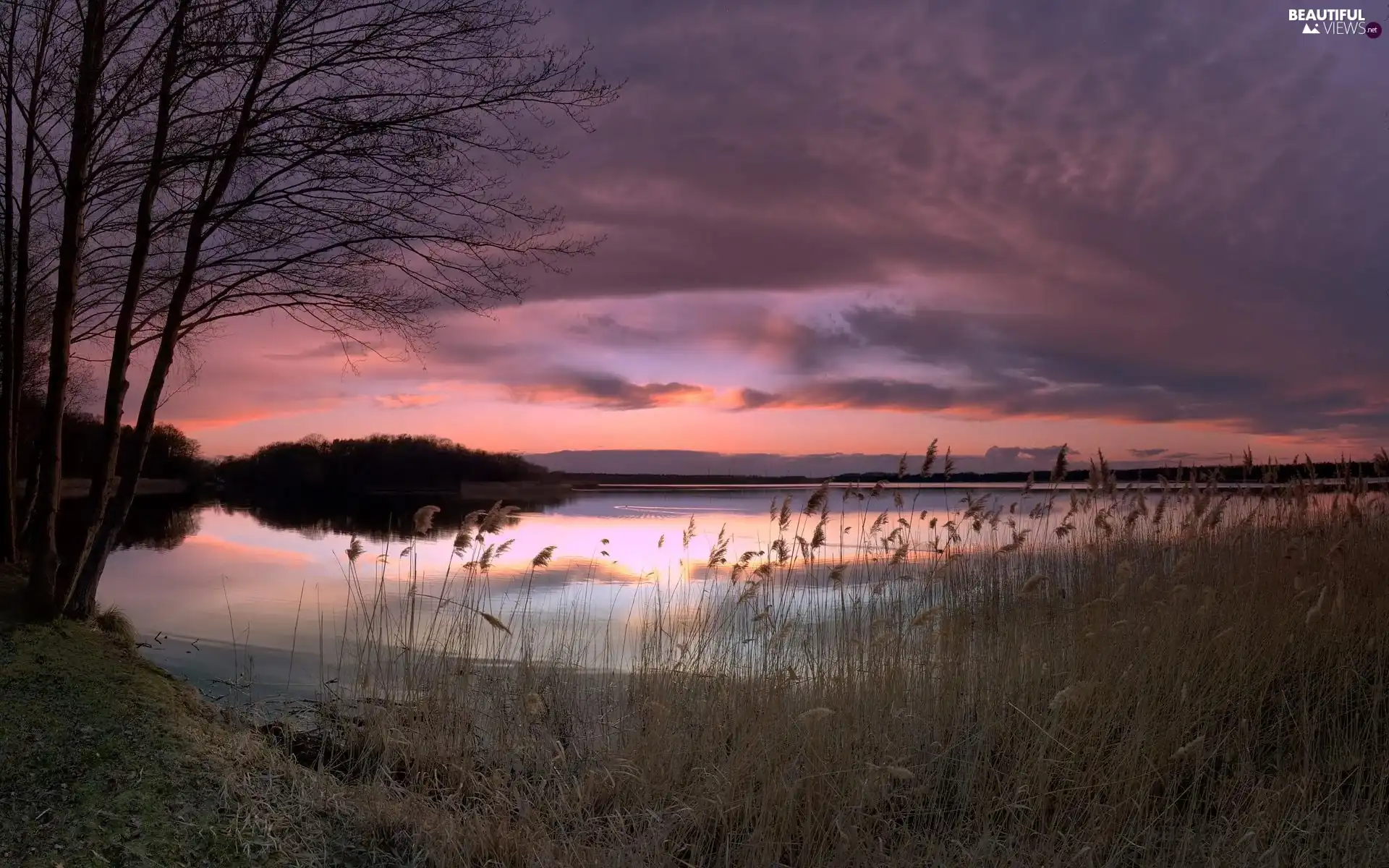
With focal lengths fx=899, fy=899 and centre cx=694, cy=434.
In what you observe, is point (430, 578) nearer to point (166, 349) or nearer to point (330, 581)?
point (330, 581)

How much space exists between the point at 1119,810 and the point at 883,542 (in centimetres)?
406

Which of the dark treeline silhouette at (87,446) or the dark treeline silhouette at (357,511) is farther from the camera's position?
the dark treeline silhouette at (357,511)

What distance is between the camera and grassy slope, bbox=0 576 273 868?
3.58m

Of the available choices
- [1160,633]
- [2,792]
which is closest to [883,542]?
[1160,633]

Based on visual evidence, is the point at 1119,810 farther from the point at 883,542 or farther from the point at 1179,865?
the point at 883,542

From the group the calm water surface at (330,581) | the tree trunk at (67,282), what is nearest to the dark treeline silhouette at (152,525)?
the calm water surface at (330,581)

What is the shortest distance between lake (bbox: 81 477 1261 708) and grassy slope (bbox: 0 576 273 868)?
1037mm

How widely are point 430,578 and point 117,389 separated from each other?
410 centimetres

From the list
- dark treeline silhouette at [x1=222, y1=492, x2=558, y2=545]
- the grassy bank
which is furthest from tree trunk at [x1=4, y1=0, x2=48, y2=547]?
dark treeline silhouette at [x1=222, y1=492, x2=558, y2=545]

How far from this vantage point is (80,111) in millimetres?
6637

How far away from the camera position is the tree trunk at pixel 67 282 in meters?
6.47

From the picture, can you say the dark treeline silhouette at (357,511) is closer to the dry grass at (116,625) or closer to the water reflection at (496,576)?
the water reflection at (496,576)

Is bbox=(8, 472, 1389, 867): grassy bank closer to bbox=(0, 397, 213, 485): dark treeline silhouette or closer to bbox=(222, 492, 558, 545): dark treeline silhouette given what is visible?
bbox=(0, 397, 213, 485): dark treeline silhouette

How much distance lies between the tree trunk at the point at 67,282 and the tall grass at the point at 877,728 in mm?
2323
